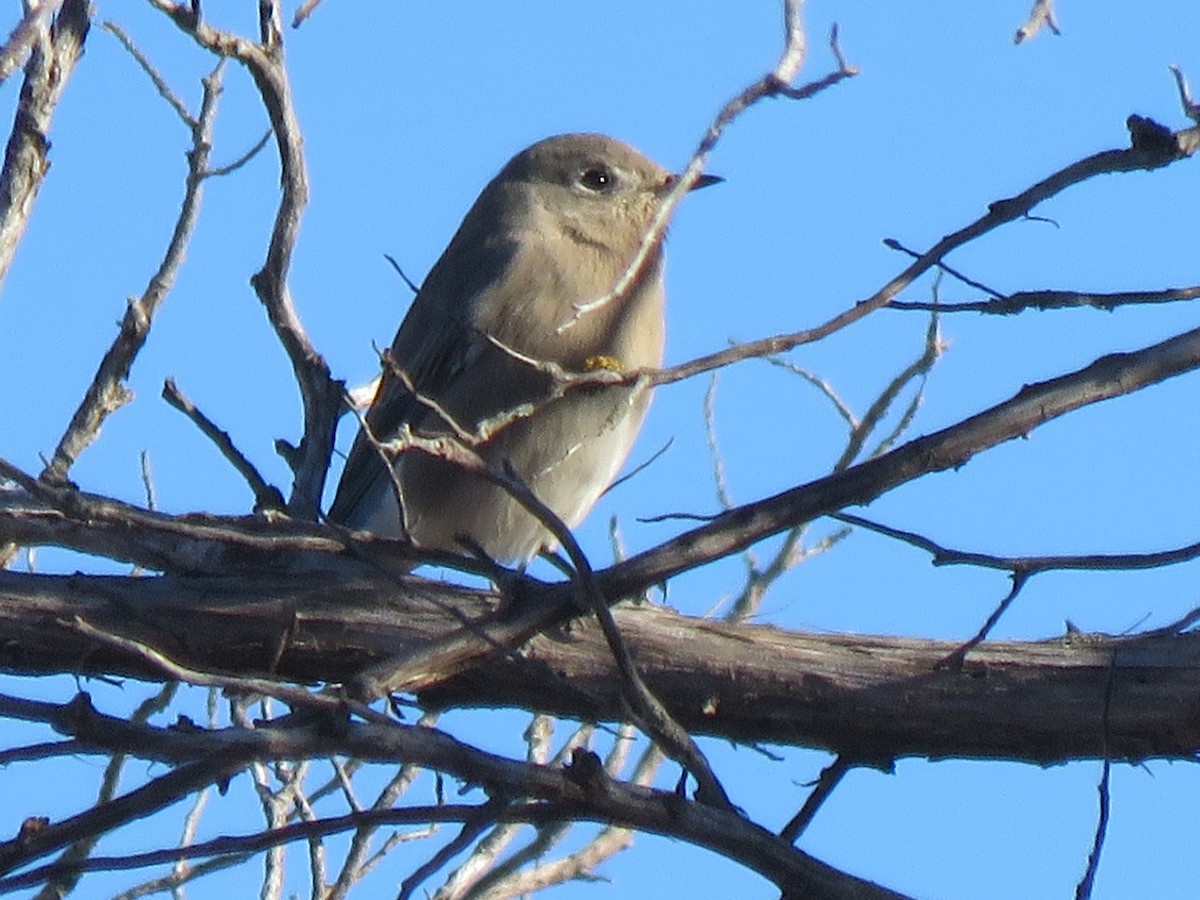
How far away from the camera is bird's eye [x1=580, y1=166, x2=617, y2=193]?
6031 mm

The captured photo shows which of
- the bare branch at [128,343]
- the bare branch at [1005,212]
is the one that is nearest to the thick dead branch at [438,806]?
the bare branch at [1005,212]

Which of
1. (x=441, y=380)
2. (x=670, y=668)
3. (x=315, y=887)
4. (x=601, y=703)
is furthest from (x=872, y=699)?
(x=441, y=380)

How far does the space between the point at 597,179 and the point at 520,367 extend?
109 centimetres

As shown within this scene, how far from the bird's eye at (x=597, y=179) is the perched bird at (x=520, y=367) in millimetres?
66

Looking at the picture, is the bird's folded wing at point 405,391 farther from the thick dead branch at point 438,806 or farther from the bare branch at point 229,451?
the thick dead branch at point 438,806

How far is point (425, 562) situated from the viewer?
304 cm

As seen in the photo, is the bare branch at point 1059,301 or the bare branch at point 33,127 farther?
the bare branch at point 33,127

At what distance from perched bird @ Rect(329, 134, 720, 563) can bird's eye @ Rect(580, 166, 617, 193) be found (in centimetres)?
7

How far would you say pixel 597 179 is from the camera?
6059 millimetres

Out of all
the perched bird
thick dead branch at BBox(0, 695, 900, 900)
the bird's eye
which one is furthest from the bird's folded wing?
thick dead branch at BBox(0, 695, 900, 900)

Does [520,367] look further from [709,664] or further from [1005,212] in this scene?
[1005,212]

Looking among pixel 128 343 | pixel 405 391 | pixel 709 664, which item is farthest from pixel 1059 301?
pixel 405 391

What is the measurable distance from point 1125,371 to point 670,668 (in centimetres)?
109

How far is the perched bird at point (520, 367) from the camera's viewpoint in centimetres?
518
